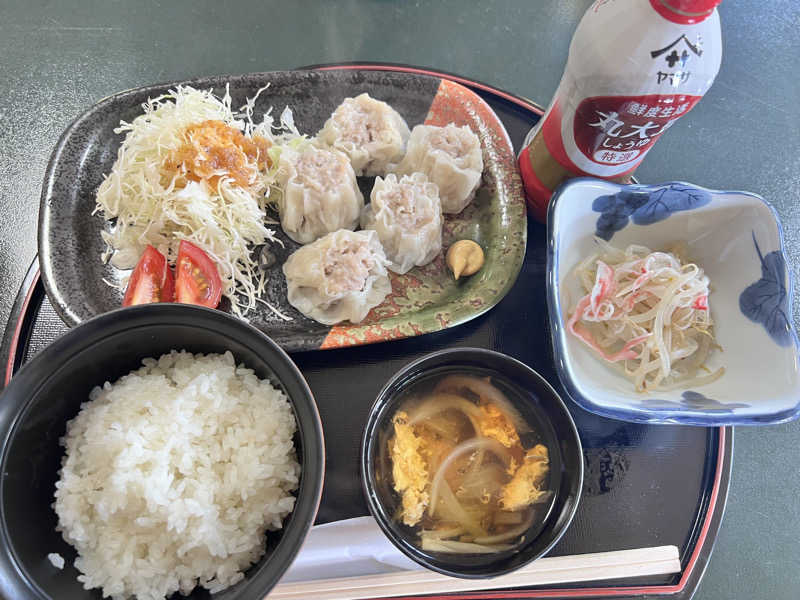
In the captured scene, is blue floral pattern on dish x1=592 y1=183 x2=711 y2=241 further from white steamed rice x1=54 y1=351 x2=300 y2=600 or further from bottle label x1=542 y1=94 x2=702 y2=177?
white steamed rice x1=54 y1=351 x2=300 y2=600

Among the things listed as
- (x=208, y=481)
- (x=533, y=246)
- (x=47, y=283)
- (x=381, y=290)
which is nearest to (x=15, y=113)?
(x=47, y=283)

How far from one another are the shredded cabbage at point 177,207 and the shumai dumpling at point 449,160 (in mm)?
566

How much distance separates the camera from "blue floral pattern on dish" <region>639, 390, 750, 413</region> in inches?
55.2

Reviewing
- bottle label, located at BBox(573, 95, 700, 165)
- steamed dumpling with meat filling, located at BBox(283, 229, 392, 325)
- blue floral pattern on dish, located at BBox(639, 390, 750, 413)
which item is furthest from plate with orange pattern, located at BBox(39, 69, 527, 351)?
blue floral pattern on dish, located at BBox(639, 390, 750, 413)

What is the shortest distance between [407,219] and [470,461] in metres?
0.84

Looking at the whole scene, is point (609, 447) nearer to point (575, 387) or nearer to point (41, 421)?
point (575, 387)

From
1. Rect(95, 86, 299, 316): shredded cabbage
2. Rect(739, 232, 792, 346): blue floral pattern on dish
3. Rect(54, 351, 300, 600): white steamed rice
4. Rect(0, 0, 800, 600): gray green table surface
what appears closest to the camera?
Rect(54, 351, 300, 600): white steamed rice

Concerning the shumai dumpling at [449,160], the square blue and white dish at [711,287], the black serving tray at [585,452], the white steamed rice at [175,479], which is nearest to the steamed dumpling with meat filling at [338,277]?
the black serving tray at [585,452]

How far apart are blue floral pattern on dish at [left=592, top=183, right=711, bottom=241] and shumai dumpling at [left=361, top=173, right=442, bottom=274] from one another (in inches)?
21.3

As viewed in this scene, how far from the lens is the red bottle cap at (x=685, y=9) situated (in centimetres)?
121

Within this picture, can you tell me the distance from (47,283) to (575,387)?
162cm

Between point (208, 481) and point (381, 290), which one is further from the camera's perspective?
point (381, 290)

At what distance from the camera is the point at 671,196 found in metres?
1.62

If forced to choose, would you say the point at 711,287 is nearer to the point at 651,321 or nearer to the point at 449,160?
the point at 651,321
